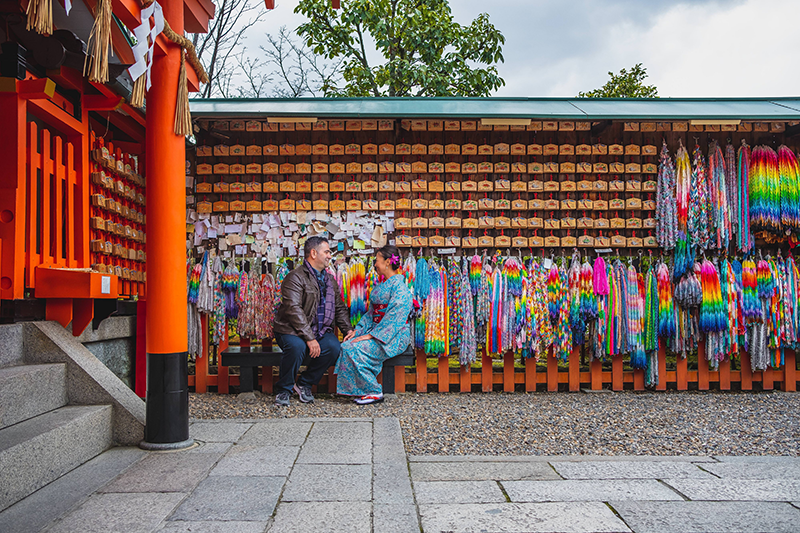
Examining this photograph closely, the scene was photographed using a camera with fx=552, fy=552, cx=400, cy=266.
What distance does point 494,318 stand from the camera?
232 inches

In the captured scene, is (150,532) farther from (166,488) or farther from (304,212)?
(304,212)

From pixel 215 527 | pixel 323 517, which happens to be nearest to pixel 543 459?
pixel 323 517

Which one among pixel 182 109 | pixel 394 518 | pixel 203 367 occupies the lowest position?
pixel 394 518

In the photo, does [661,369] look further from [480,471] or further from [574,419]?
[480,471]

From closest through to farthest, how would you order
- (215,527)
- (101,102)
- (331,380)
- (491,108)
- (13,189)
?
(215,527), (13,189), (101,102), (491,108), (331,380)

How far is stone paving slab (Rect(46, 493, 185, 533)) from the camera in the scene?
2354mm

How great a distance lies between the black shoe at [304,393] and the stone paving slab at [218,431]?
3.76 feet

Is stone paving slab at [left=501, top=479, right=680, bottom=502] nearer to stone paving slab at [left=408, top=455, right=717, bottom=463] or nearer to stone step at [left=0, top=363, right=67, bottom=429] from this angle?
stone paving slab at [left=408, top=455, right=717, bottom=463]

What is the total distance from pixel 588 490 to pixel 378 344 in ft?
9.42

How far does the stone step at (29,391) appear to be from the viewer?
9.78ft

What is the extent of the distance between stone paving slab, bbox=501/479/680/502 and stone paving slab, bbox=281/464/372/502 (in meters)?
0.78

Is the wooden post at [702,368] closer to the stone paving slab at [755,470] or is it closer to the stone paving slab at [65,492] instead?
the stone paving slab at [755,470]

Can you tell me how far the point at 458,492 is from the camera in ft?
9.59

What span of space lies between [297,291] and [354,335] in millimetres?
778
